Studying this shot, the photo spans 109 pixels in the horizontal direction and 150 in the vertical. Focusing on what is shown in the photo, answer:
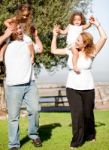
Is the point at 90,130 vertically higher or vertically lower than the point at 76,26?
lower

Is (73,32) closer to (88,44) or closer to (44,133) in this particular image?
(88,44)

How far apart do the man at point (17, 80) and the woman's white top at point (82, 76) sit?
0.70 m

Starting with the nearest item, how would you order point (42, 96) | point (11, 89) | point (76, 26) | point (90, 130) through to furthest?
1. point (11, 89)
2. point (90, 130)
3. point (76, 26)
4. point (42, 96)

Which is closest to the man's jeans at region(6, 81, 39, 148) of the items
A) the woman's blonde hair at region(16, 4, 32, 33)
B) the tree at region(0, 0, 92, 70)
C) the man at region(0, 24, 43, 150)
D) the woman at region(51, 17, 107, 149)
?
the man at region(0, 24, 43, 150)

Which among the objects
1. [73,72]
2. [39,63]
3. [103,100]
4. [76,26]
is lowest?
[103,100]

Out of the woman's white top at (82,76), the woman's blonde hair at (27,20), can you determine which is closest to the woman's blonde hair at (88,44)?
the woman's white top at (82,76)

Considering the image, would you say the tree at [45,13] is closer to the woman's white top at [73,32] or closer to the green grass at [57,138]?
the green grass at [57,138]

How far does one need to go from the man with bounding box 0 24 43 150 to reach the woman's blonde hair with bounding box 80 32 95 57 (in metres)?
1.04

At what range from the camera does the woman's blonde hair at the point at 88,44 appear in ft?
31.5

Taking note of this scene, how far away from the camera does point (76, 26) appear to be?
1081 centimetres

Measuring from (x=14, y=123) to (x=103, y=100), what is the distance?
17891 millimetres

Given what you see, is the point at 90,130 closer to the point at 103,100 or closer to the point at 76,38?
the point at 76,38

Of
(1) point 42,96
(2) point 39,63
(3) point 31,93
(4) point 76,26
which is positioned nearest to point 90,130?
(3) point 31,93

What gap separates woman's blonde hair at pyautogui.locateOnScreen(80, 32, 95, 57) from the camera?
961 cm
